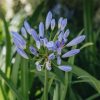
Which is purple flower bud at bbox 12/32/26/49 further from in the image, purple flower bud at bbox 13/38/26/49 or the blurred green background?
the blurred green background

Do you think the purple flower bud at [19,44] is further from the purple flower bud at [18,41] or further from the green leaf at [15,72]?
the green leaf at [15,72]

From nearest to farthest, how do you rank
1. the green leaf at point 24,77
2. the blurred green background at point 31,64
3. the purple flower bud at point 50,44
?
the purple flower bud at point 50,44 → the green leaf at point 24,77 → the blurred green background at point 31,64

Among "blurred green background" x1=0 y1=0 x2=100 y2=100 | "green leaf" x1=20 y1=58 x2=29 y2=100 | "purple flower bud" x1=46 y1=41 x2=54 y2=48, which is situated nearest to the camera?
"purple flower bud" x1=46 y1=41 x2=54 y2=48

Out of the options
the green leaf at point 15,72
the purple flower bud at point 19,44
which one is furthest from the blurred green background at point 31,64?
the purple flower bud at point 19,44

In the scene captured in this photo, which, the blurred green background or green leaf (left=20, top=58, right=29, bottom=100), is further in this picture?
the blurred green background

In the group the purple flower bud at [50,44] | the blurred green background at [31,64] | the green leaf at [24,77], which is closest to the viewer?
the purple flower bud at [50,44]

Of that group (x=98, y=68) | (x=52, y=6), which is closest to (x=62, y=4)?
(x=52, y=6)

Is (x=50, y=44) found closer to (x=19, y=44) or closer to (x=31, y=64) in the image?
(x=19, y=44)

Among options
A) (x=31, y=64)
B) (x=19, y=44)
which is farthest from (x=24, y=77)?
(x=19, y=44)

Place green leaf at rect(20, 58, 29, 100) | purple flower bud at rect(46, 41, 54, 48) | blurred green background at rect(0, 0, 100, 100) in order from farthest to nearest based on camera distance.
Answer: blurred green background at rect(0, 0, 100, 100) → green leaf at rect(20, 58, 29, 100) → purple flower bud at rect(46, 41, 54, 48)

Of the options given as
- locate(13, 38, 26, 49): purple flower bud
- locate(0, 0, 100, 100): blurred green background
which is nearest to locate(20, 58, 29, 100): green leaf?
locate(0, 0, 100, 100): blurred green background

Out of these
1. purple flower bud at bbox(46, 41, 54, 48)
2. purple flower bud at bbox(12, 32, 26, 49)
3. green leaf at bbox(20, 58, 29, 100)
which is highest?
purple flower bud at bbox(12, 32, 26, 49)

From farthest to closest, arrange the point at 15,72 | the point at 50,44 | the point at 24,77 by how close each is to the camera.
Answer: the point at 15,72, the point at 24,77, the point at 50,44
